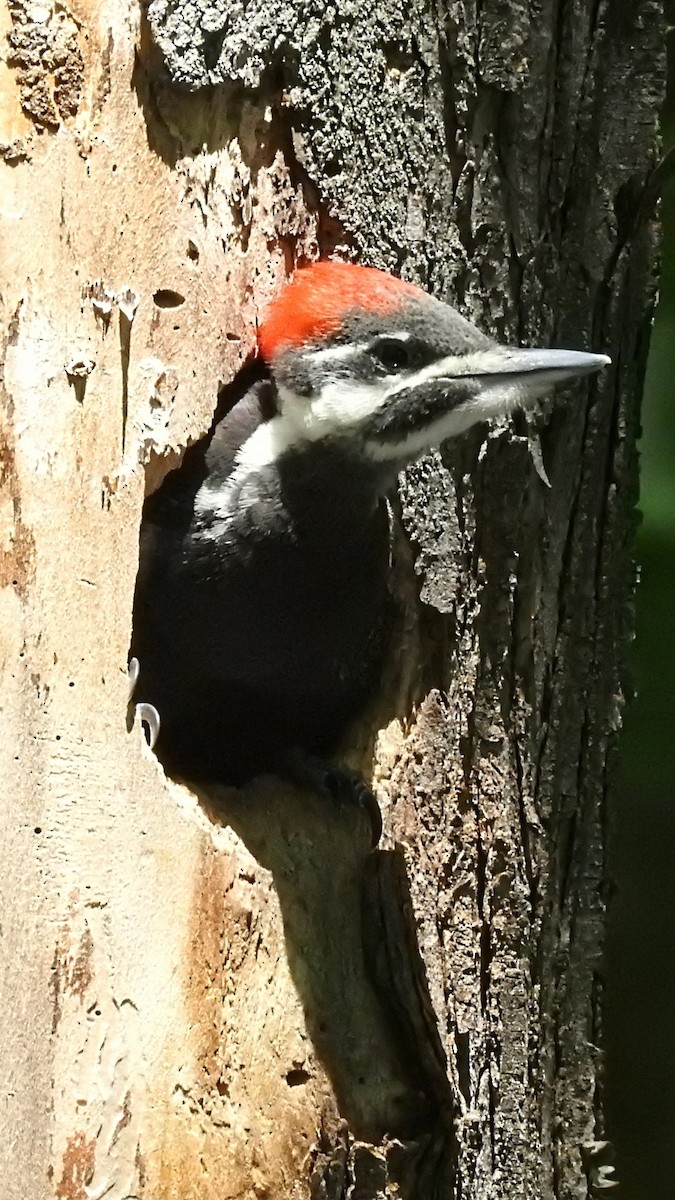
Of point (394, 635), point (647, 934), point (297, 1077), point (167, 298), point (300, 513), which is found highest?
point (167, 298)

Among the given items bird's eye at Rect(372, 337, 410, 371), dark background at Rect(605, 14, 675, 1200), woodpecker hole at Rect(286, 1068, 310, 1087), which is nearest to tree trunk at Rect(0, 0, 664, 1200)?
woodpecker hole at Rect(286, 1068, 310, 1087)

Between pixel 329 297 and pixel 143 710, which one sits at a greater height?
pixel 329 297

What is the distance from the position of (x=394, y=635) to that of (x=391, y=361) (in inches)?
14.4

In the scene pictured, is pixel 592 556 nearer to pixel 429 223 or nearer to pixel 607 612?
pixel 607 612

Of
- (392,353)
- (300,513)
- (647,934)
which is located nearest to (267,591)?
(300,513)

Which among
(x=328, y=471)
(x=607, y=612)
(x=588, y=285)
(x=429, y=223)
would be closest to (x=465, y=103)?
(x=429, y=223)

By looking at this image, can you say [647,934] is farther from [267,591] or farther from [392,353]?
[392,353]

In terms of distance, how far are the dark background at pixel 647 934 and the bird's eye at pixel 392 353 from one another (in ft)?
3.88

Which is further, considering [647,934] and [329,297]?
[647,934]

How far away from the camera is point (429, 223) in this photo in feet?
5.56

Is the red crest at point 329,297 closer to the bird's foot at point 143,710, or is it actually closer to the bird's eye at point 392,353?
the bird's eye at point 392,353

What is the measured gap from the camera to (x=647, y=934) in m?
2.87

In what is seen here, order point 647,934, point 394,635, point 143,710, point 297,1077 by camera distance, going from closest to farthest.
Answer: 1. point 297,1077
2. point 143,710
3. point 394,635
4. point 647,934

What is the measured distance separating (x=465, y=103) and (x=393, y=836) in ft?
3.05
